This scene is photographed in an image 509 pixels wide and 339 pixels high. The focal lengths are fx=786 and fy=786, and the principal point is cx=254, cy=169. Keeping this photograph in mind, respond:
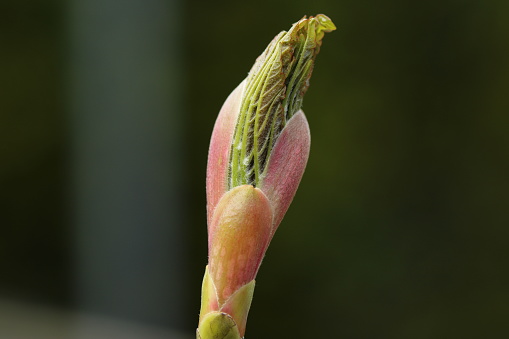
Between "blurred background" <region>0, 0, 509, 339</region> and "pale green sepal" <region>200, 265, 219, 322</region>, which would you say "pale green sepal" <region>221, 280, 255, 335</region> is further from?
"blurred background" <region>0, 0, 509, 339</region>

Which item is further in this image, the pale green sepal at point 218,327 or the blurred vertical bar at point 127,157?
the blurred vertical bar at point 127,157

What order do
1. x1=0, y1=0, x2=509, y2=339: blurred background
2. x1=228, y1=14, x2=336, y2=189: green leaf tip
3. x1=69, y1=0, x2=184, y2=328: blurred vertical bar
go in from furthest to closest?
x1=69, y1=0, x2=184, y2=328: blurred vertical bar → x1=0, y1=0, x2=509, y2=339: blurred background → x1=228, y1=14, x2=336, y2=189: green leaf tip

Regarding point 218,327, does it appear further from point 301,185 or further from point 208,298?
point 301,185

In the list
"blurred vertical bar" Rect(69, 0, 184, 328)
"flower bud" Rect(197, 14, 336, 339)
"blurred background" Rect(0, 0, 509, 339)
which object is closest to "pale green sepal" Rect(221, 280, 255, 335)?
"flower bud" Rect(197, 14, 336, 339)

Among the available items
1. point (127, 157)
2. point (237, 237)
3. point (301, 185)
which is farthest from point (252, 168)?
point (127, 157)

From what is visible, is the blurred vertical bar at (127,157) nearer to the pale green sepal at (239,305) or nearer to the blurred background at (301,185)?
the blurred background at (301,185)

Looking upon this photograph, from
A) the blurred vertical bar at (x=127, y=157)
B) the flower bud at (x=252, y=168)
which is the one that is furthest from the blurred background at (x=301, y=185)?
the flower bud at (x=252, y=168)
